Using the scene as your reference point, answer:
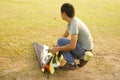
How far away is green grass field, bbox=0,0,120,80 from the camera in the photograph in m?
5.22

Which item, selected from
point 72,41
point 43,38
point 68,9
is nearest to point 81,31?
point 72,41

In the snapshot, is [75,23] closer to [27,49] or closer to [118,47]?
[27,49]

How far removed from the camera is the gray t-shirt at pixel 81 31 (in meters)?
4.88

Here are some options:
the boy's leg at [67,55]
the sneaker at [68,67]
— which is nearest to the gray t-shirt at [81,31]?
the boy's leg at [67,55]

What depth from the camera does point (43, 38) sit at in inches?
289

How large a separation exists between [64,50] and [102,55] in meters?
1.69

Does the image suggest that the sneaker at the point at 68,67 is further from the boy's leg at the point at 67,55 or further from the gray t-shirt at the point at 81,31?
the gray t-shirt at the point at 81,31

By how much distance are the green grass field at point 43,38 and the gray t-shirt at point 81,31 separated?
64 cm

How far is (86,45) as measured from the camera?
5.21 meters

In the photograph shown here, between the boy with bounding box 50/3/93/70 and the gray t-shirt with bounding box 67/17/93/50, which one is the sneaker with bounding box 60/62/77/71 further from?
the gray t-shirt with bounding box 67/17/93/50

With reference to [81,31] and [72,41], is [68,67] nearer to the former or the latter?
[72,41]

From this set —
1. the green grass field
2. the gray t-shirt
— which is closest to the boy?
the gray t-shirt

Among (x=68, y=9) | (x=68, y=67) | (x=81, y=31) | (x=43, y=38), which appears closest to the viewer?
(x=68, y=9)

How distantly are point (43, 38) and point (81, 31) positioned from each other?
96.8 inches
